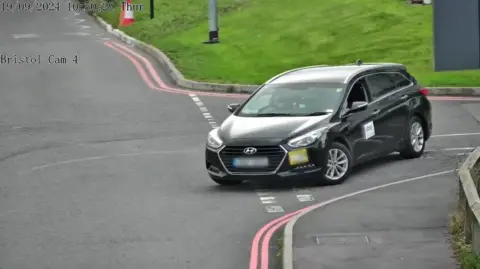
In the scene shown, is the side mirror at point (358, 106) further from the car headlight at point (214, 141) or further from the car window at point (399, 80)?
the car headlight at point (214, 141)

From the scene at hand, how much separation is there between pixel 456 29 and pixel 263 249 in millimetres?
15928

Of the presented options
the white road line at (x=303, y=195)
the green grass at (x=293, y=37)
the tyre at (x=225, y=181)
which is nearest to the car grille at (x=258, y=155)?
the tyre at (x=225, y=181)

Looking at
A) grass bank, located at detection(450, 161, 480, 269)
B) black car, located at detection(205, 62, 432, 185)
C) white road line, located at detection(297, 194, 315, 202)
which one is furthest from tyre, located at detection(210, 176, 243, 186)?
grass bank, located at detection(450, 161, 480, 269)

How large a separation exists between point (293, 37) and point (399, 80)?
16853mm

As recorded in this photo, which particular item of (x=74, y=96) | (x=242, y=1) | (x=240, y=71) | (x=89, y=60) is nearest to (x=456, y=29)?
(x=240, y=71)

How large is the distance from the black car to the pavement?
33cm

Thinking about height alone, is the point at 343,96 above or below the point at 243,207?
above

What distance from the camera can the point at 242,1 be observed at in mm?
45062

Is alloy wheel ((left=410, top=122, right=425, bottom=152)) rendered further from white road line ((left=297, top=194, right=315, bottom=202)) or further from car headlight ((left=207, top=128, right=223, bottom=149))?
car headlight ((left=207, top=128, right=223, bottom=149))

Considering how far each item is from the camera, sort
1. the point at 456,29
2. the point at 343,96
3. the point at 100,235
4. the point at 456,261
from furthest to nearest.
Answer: the point at 456,29, the point at 343,96, the point at 100,235, the point at 456,261

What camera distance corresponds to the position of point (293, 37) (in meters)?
34.3

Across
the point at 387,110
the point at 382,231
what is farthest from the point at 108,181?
the point at 382,231

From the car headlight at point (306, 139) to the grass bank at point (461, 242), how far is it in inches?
111

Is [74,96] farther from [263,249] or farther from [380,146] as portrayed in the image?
[263,249]
